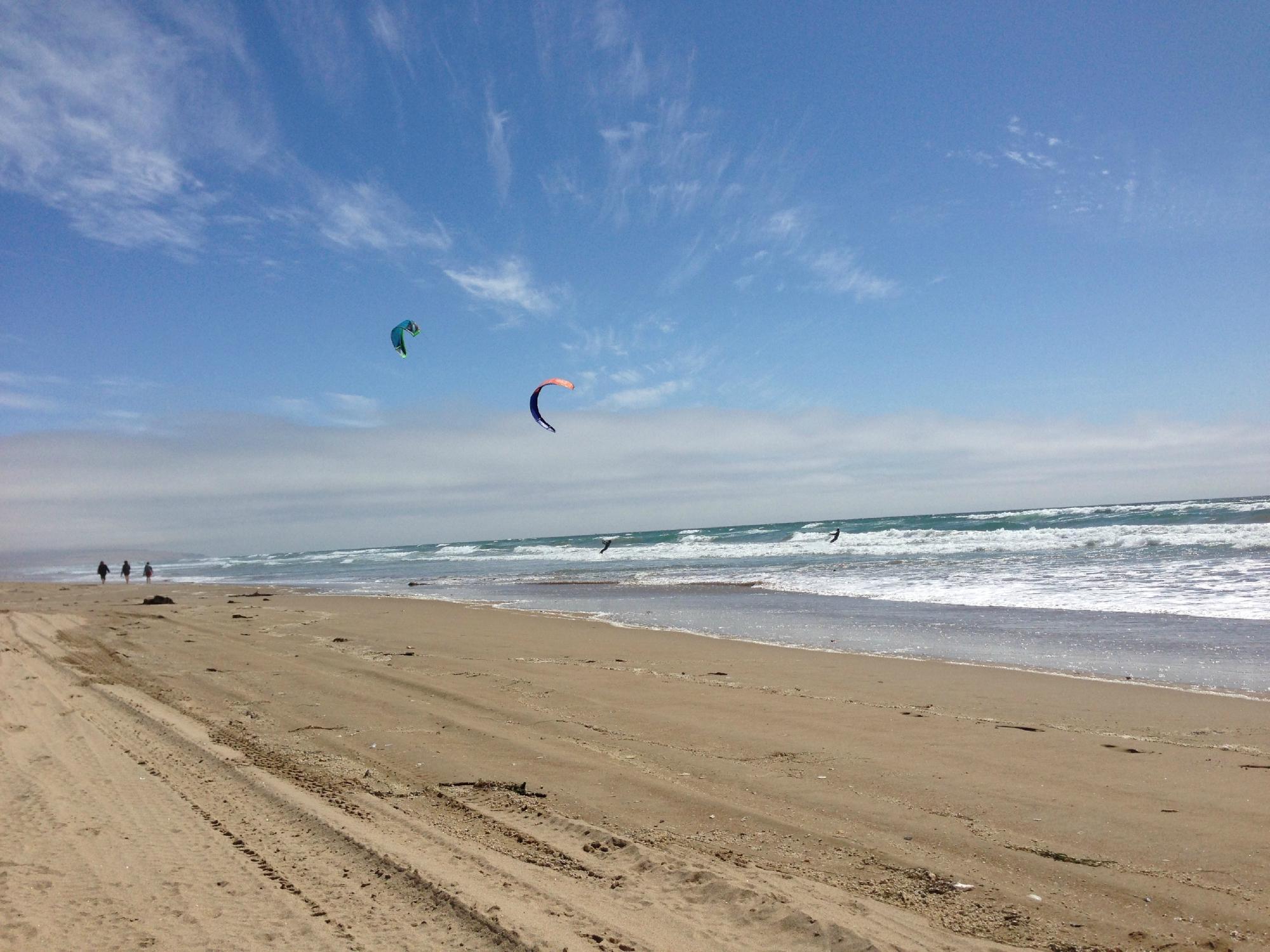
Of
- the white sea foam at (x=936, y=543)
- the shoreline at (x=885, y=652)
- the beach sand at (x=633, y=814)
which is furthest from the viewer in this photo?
A: the white sea foam at (x=936, y=543)

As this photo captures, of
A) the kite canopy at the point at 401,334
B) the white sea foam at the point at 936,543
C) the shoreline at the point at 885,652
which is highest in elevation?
the kite canopy at the point at 401,334

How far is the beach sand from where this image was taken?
9.27ft

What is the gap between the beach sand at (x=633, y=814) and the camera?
9.27ft

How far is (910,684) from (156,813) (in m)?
6.35

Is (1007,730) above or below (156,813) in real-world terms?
below

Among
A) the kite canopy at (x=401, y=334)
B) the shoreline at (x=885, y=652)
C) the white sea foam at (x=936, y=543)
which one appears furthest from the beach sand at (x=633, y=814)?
the white sea foam at (x=936, y=543)

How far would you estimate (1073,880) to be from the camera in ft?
10.4

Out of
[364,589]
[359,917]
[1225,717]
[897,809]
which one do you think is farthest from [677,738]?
[364,589]

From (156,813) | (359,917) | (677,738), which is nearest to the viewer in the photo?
(359,917)

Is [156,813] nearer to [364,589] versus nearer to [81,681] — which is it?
[81,681]

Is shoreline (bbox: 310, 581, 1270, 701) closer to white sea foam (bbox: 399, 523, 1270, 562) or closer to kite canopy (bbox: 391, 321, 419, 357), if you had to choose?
kite canopy (bbox: 391, 321, 419, 357)

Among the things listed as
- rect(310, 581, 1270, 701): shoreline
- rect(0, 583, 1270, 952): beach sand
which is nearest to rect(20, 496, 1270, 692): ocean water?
rect(310, 581, 1270, 701): shoreline

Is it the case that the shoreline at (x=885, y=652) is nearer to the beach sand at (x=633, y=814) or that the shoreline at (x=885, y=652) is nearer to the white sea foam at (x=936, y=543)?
the beach sand at (x=633, y=814)

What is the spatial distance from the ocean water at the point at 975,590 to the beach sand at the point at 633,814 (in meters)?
2.13
